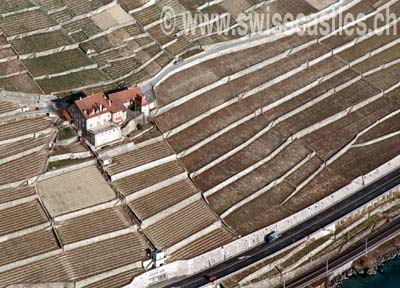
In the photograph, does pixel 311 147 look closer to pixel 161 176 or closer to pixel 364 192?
pixel 364 192

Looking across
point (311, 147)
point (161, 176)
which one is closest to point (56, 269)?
point (161, 176)

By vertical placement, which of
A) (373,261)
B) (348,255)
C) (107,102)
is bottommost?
(373,261)

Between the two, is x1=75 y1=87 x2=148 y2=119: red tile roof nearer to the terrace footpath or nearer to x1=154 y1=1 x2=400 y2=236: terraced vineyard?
the terrace footpath

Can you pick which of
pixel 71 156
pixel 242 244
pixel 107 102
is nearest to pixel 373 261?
pixel 242 244

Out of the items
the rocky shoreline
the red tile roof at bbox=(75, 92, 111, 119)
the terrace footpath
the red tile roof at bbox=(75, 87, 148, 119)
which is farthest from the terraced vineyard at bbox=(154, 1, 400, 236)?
the rocky shoreline

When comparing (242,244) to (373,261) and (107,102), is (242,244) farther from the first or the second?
(107,102)

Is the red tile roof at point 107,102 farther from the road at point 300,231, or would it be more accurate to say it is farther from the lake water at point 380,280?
the lake water at point 380,280

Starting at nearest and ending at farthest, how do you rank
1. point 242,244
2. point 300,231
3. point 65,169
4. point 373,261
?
point 242,244
point 65,169
point 300,231
point 373,261
